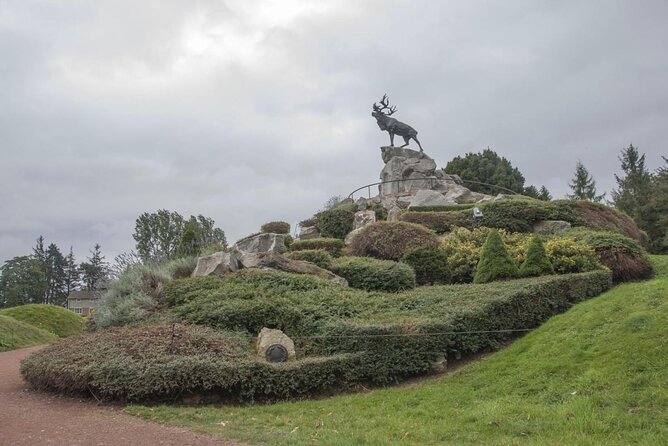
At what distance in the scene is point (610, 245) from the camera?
1386 cm

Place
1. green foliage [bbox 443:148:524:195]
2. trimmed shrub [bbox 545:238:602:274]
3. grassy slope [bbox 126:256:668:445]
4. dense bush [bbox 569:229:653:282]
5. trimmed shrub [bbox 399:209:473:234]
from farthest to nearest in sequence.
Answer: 1. green foliage [bbox 443:148:524:195]
2. trimmed shrub [bbox 399:209:473:234]
3. dense bush [bbox 569:229:653:282]
4. trimmed shrub [bbox 545:238:602:274]
5. grassy slope [bbox 126:256:668:445]

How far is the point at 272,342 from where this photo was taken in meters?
9.50

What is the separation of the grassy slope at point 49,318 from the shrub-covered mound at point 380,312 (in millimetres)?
12917

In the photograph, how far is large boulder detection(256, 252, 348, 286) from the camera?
46.8 feet

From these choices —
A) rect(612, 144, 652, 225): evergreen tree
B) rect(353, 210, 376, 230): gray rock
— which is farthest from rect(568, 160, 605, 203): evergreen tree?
rect(353, 210, 376, 230): gray rock

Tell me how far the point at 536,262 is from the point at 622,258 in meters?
2.57

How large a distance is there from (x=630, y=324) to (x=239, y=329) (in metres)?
6.97

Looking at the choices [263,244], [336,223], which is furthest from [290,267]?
[336,223]

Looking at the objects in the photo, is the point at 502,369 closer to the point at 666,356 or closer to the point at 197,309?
the point at 666,356

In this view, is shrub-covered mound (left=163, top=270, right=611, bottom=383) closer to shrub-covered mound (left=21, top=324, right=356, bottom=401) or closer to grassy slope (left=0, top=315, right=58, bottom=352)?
shrub-covered mound (left=21, top=324, right=356, bottom=401)

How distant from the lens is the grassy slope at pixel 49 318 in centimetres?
2248

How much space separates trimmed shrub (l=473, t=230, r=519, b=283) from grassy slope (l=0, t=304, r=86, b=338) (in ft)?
56.9

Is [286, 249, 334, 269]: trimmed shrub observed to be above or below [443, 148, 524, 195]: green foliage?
below

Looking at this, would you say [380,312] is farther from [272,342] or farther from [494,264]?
[494,264]
